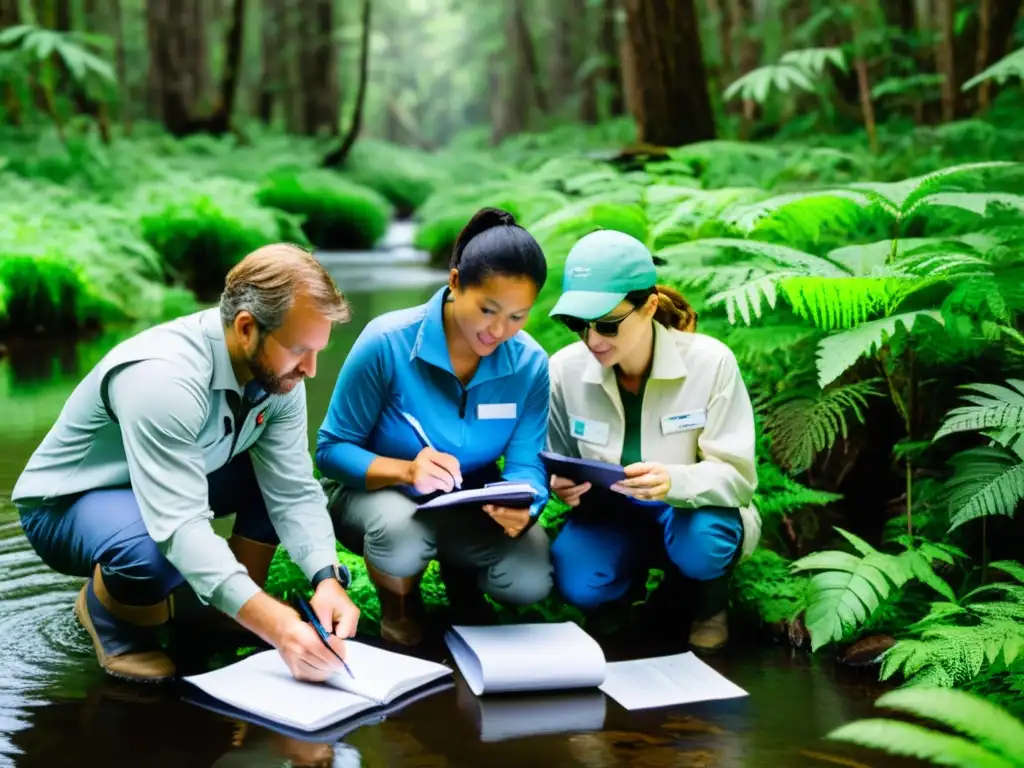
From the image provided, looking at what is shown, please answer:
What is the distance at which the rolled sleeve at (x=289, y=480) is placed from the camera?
11.6 feet

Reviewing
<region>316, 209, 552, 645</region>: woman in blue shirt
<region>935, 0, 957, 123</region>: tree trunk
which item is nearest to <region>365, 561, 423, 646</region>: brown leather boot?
<region>316, 209, 552, 645</region>: woman in blue shirt

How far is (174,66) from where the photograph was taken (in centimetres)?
Answer: 2245

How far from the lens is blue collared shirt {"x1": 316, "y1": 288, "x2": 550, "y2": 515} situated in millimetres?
3764

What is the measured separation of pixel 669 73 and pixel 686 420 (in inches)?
257

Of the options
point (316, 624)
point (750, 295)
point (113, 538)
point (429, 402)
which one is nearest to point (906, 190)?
point (750, 295)

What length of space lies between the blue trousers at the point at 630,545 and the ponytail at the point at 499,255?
921 millimetres

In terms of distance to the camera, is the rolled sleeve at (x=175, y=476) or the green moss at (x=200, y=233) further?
the green moss at (x=200, y=233)

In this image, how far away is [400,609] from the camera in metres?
3.84

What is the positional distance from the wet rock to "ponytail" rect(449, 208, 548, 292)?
5.14ft

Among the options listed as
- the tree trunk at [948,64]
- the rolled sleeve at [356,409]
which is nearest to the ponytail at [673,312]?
the rolled sleeve at [356,409]

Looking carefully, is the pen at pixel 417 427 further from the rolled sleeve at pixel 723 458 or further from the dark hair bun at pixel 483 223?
the rolled sleeve at pixel 723 458

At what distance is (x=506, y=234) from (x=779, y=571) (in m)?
1.59

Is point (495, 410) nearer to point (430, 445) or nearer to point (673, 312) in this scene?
point (430, 445)

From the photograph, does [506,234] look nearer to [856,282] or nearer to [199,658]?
[856,282]
